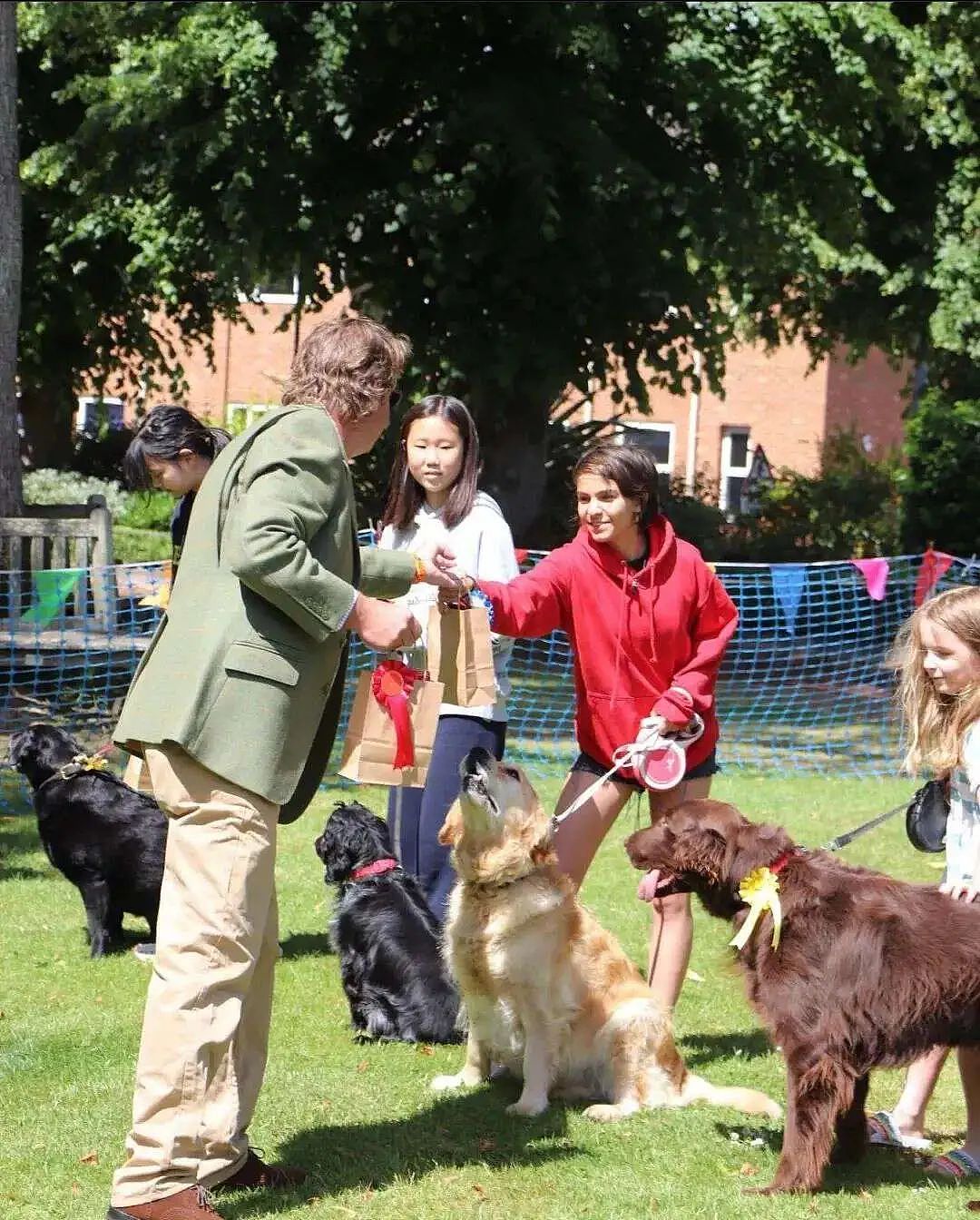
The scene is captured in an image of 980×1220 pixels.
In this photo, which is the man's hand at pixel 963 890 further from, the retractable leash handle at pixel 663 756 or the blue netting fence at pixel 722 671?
the blue netting fence at pixel 722 671

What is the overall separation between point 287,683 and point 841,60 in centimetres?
1347

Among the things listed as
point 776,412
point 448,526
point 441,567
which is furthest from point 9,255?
point 776,412

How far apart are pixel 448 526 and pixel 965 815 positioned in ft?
6.86

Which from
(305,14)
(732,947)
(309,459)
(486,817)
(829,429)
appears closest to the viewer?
(309,459)

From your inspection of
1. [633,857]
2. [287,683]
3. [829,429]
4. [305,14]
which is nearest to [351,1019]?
[633,857]

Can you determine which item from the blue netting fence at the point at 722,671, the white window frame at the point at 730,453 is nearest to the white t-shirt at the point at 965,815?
the blue netting fence at the point at 722,671

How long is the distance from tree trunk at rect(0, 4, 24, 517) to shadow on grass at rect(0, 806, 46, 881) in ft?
13.4

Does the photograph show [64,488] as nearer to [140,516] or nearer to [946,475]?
[140,516]

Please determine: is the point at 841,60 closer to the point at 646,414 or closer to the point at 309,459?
the point at 646,414

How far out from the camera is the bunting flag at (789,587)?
43.1 ft

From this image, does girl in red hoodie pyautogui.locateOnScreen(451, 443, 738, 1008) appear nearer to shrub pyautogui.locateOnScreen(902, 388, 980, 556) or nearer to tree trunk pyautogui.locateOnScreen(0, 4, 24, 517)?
tree trunk pyautogui.locateOnScreen(0, 4, 24, 517)

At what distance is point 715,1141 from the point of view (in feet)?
14.0

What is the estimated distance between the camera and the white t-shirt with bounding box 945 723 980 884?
3934 millimetres

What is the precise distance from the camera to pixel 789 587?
15.5 m
